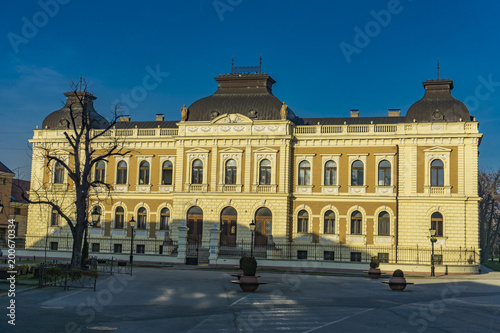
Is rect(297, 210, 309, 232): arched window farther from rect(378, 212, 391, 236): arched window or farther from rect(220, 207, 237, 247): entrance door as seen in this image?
rect(378, 212, 391, 236): arched window

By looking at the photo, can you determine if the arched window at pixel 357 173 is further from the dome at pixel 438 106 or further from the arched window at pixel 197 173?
Result: the arched window at pixel 197 173

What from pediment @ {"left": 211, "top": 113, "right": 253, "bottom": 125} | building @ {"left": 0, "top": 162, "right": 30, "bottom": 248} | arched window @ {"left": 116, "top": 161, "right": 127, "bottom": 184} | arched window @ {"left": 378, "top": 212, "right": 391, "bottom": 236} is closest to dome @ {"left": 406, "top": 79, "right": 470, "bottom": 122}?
arched window @ {"left": 378, "top": 212, "right": 391, "bottom": 236}

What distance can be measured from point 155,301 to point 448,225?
93.8 ft

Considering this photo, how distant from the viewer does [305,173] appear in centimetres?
4722

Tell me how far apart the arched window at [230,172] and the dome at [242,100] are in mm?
3990

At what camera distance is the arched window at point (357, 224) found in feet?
150

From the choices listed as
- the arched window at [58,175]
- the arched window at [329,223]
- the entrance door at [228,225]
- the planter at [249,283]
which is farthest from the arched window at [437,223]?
the arched window at [58,175]

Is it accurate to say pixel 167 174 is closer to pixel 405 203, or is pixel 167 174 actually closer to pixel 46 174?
pixel 46 174

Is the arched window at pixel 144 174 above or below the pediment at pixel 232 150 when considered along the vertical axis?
below

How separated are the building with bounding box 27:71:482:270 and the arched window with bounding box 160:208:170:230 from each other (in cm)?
8

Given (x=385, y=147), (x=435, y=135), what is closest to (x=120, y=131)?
(x=385, y=147)

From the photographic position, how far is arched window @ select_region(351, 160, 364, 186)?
1818 inches

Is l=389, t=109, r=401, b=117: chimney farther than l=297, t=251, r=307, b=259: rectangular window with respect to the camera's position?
Yes

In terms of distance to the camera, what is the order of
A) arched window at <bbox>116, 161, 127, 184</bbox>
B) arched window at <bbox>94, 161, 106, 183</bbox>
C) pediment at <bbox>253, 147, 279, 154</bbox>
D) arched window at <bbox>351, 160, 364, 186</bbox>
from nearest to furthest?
arched window at <bbox>351, 160, 364, 186</bbox>
pediment at <bbox>253, 147, 279, 154</bbox>
arched window at <bbox>116, 161, 127, 184</bbox>
arched window at <bbox>94, 161, 106, 183</bbox>
